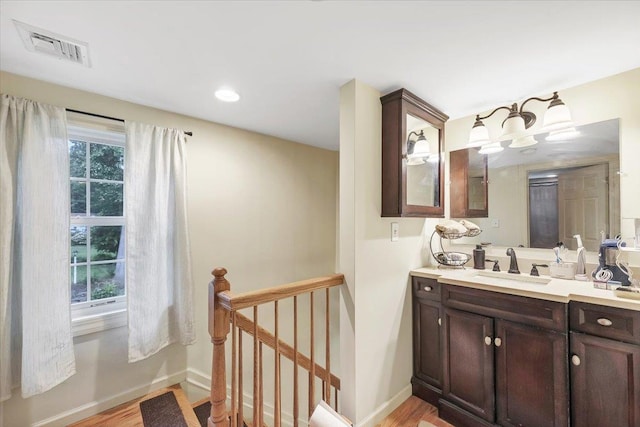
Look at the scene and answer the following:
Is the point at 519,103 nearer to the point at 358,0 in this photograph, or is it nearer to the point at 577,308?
the point at 577,308

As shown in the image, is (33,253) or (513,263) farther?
(513,263)

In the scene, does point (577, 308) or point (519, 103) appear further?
point (519, 103)

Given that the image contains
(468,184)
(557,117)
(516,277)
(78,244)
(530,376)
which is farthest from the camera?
(468,184)

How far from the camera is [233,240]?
261cm

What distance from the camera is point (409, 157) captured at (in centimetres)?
189

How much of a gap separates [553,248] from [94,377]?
330 cm

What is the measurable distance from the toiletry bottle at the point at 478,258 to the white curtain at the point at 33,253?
286 centimetres

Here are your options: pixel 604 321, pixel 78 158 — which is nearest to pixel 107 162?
pixel 78 158

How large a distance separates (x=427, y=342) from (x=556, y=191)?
55.4 inches

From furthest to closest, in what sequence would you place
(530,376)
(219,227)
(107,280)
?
(219,227)
(107,280)
(530,376)

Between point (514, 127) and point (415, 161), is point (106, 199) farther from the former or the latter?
point (514, 127)

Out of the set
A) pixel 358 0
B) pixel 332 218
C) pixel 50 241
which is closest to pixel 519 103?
pixel 358 0

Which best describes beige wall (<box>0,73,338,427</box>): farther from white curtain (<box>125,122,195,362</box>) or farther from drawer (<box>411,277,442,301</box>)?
drawer (<box>411,277,442,301</box>)

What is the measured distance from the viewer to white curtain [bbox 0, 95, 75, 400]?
1.54m
